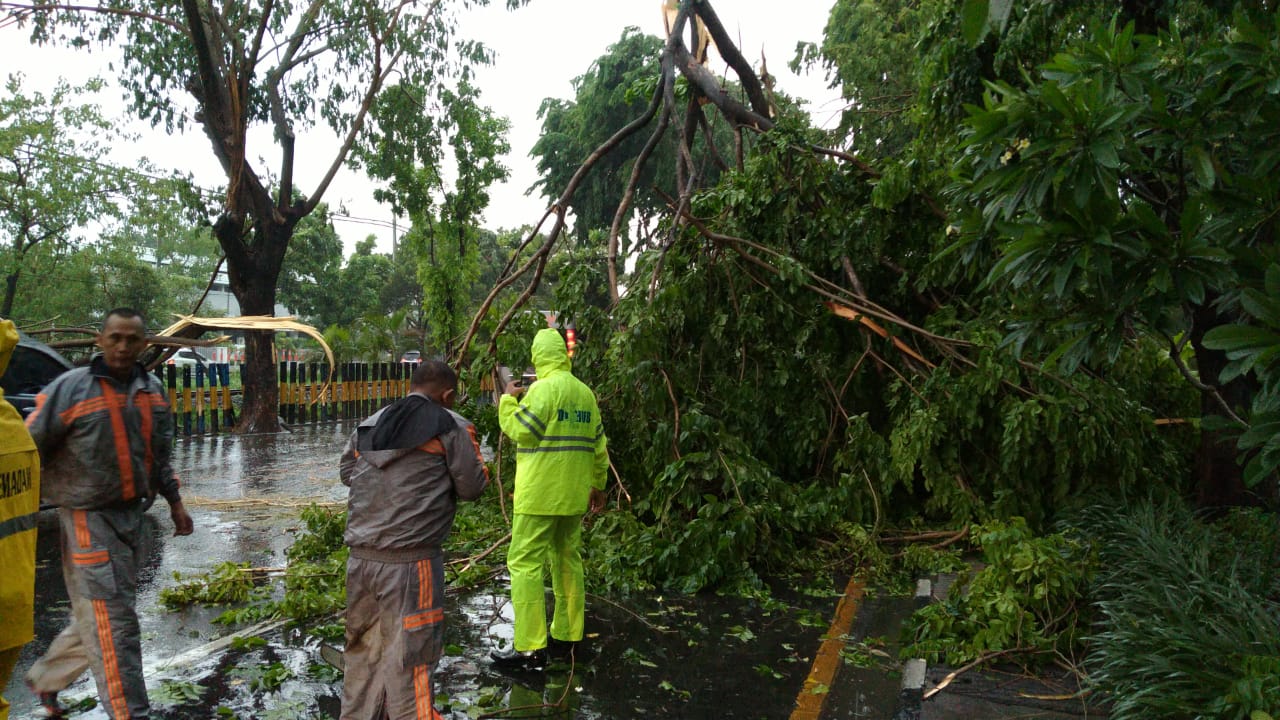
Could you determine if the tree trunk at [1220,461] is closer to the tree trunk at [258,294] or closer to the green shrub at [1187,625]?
the green shrub at [1187,625]

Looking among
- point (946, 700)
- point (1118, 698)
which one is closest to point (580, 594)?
point (946, 700)

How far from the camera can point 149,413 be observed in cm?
425

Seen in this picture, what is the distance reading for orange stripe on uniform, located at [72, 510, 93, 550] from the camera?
13.2 ft

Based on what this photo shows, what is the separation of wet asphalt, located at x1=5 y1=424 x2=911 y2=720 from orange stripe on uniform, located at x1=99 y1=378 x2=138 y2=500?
1.08 m

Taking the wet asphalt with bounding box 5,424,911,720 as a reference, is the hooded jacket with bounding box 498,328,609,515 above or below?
above

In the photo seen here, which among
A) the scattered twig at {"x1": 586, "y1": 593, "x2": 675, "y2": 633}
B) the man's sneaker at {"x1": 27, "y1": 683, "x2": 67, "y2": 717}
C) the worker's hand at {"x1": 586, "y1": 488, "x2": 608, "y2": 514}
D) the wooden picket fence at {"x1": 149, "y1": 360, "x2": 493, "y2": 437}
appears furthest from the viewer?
the wooden picket fence at {"x1": 149, "y1": 360, "x2": 493, "y2": 437}

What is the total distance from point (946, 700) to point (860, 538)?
3.10m

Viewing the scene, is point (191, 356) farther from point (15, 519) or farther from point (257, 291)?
point (15, 519)

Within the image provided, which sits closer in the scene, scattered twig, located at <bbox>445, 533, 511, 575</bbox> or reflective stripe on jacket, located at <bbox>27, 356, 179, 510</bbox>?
reflective stripe on jacket, located at <bbox>27, 356, 179, 510</bbox>

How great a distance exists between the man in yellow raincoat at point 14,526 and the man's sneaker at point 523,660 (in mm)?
2463

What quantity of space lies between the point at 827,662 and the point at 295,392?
1823cm

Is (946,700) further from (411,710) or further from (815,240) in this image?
(815,240)

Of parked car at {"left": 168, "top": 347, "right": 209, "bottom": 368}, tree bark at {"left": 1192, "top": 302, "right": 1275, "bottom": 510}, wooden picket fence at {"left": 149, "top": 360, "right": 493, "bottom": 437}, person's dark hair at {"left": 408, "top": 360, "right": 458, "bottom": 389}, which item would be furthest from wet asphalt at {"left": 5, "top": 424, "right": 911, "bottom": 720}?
wooden picket fence at {"left": 149, "top": 360, "right": 493, "bottom": 437}

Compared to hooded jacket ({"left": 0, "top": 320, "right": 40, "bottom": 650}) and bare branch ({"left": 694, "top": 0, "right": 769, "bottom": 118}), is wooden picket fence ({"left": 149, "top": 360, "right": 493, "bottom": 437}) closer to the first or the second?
bare branch ({"left": 694, "top": 0, "right": 769, "bottom": 118})
